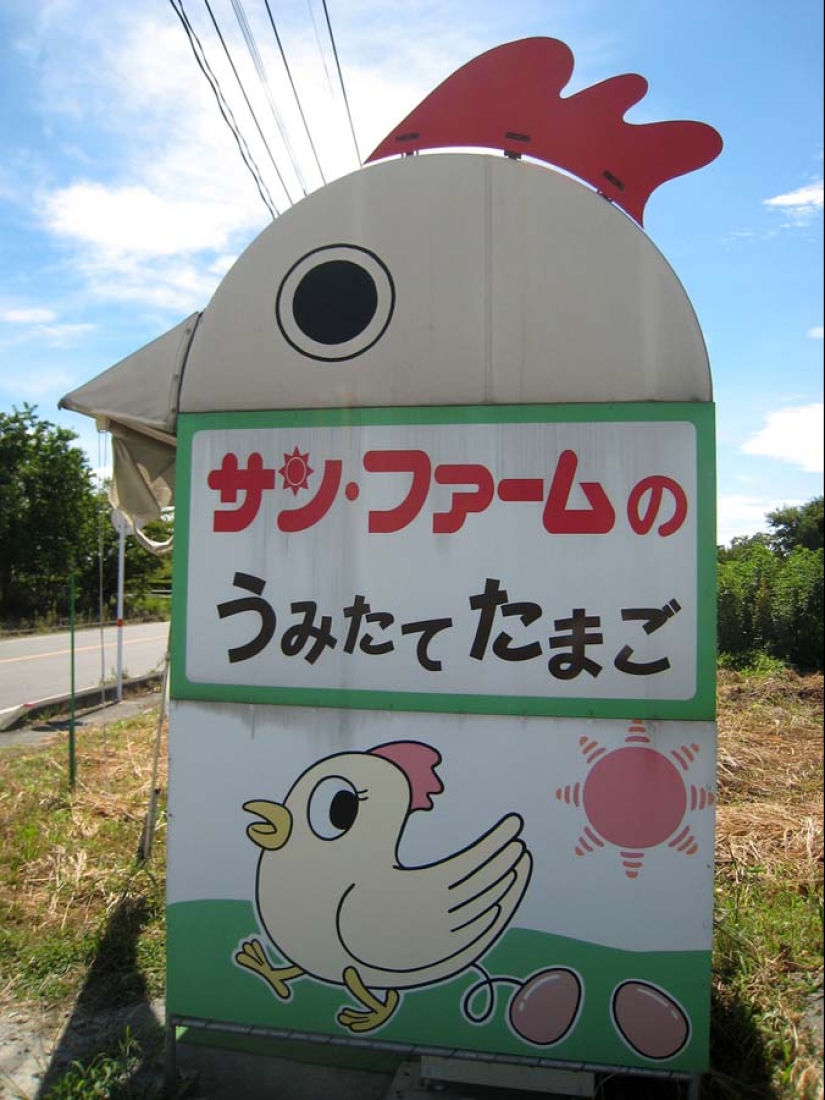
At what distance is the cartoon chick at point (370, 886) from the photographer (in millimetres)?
2699

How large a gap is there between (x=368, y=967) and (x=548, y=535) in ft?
5.47

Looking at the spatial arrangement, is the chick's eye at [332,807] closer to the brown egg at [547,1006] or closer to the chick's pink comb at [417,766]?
the chick's pink comb at [417,766]

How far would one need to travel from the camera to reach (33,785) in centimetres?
633

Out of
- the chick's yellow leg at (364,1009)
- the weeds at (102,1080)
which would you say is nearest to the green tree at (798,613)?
the chick's yellow leg at (364,1009)

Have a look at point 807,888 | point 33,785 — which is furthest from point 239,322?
point 33,785

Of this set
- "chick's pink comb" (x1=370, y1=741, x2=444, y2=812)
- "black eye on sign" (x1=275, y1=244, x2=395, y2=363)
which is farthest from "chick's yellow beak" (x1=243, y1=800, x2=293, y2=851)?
"black eye on sign" (x1=275, y1=244, x2=395, y2=363)

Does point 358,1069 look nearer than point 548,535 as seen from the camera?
No

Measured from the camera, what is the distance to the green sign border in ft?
8.52

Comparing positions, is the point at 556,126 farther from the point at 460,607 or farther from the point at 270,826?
the point at 270,826

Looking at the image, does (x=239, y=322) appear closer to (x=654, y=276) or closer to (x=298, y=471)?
(x=298, y=471)

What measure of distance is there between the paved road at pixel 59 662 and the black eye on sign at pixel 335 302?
650 cm

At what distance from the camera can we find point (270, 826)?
9.29 ft

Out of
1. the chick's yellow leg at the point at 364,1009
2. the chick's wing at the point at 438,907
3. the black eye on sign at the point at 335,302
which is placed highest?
the black eye on sign at the point at 335,302

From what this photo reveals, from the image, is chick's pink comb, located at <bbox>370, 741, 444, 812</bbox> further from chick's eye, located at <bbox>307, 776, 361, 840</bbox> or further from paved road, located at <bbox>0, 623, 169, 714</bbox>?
paved road, located at <bbox>0, 623, 169, 714</bbox>
